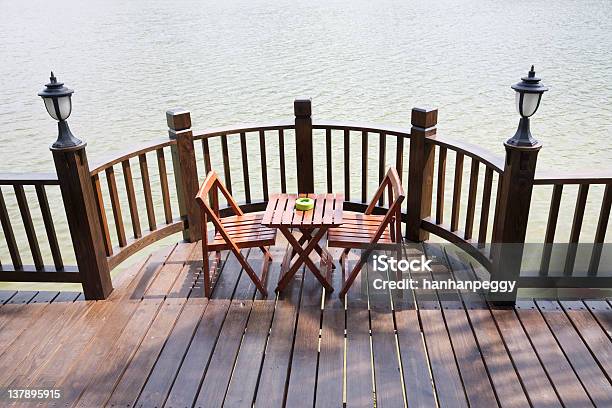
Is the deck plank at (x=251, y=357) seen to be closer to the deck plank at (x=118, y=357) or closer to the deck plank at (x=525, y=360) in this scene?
the deck plank at (x=118, y=357)

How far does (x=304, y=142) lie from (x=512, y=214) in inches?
71.0

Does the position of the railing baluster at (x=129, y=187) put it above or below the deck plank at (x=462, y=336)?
above

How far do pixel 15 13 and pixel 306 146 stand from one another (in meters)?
26.2

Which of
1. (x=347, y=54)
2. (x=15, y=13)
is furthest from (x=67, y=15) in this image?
(x=347, y=54)

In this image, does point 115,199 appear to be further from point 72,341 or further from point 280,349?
point 280,349

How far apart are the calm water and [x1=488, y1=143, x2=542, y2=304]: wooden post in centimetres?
389

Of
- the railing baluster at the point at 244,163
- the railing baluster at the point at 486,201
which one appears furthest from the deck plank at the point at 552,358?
the railing baluster at the point at 244,163

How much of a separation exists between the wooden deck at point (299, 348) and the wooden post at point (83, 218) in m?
0.16

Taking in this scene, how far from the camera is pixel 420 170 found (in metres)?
3.96

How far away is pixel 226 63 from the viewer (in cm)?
1522

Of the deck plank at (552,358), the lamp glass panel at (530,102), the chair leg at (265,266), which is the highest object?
the lamp glass panel at (530,102)

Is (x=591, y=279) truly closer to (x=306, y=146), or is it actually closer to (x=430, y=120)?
(x=430, y=120)

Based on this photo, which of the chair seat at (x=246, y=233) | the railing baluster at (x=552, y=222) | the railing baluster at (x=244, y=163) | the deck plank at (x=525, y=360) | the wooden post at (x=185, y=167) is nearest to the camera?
the deck plank at (x=525, y=360)

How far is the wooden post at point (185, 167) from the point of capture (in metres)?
3.99
